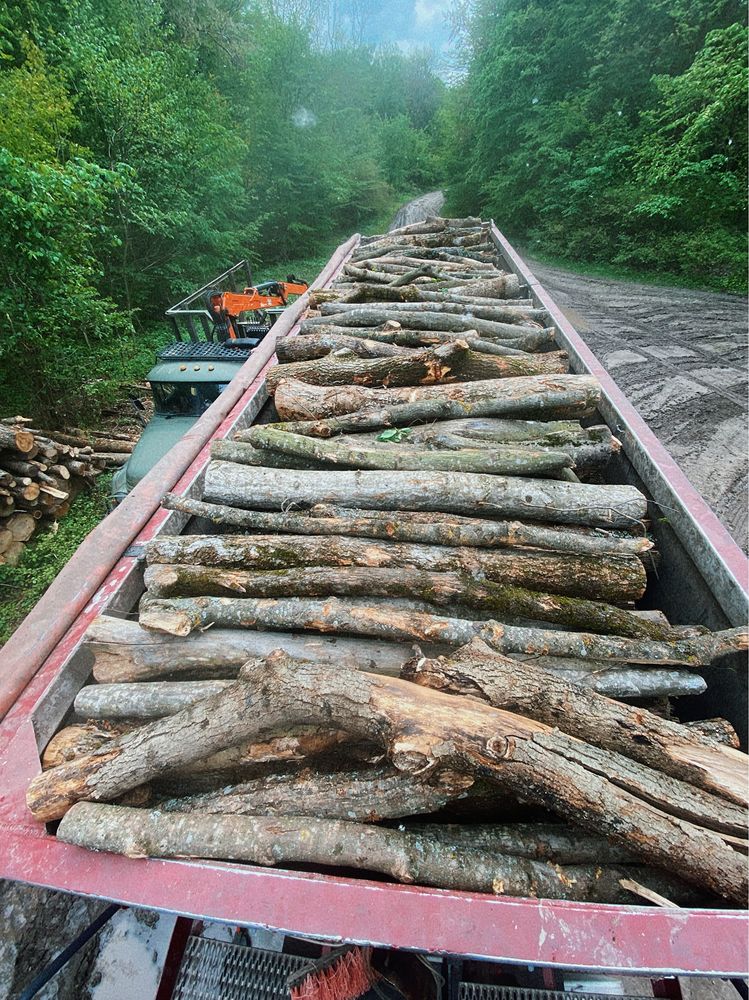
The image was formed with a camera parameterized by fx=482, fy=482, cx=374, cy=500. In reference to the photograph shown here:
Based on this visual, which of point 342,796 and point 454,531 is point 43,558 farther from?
point 342,796

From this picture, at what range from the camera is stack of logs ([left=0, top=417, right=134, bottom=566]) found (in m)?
7.18

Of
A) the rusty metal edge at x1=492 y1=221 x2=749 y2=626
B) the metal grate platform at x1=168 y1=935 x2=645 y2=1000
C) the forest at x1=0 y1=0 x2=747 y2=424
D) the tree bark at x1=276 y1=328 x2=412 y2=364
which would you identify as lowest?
the metal grate platform at x1=168 y1=935 x2=645 y2=1000

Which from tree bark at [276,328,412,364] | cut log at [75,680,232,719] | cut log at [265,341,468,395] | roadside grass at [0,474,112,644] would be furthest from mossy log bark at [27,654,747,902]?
roadside grass at [0,474,112,644]

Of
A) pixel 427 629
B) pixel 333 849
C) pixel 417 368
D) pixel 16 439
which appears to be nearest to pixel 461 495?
pixel 427 629

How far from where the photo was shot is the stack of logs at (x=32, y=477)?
7.18 meters

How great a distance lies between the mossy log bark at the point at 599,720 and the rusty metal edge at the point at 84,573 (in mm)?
2012

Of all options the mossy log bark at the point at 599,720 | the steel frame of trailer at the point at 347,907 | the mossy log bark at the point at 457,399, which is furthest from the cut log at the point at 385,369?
the steel frame of trailer at the point at 347,907

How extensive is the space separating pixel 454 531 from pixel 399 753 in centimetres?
137

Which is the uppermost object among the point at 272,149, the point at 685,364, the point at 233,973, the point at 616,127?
the point at 272,149

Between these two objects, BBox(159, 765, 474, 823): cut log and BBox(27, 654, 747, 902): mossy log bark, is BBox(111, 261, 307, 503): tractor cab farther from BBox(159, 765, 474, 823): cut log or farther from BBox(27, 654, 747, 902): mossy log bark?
BBox(159, 765, 474, 823): cut log

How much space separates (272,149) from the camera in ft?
75.2

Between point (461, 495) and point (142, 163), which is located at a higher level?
point (142, 163)

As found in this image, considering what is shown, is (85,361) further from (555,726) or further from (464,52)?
(464,52)

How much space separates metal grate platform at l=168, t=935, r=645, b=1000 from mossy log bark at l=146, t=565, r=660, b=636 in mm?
1770
